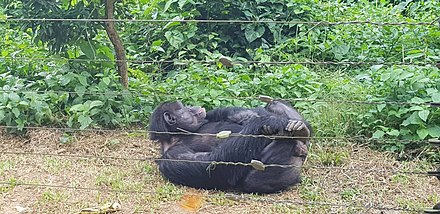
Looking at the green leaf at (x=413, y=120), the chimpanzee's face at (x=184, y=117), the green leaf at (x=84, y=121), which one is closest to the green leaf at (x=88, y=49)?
the green leaf at (x=84, y=121)

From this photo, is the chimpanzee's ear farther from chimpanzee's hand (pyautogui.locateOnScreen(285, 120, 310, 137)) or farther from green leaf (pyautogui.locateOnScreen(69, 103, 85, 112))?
chimpanzee's hand (pyautogui.locateOnScreen(285, 120, 310, 137))

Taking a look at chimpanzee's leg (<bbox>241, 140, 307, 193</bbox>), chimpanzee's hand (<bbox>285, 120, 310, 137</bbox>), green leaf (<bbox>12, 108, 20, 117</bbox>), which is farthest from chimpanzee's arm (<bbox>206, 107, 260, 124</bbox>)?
green leaf (<bbox>12, 108, 20, 117</bbox>)

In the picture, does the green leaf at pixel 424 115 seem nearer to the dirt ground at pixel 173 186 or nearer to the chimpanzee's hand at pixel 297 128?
the dirt ground at pixel 173 186

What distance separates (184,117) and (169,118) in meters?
0.11

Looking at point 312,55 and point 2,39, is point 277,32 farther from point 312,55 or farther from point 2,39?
point 2,39

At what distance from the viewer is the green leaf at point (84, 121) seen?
448 centimetres

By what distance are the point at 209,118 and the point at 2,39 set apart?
350 centimetres

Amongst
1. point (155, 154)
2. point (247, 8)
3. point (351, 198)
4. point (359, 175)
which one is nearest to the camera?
point (351, 198)

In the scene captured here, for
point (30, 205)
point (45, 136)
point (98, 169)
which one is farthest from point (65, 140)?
point (30, 205)

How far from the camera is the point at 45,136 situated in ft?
15.1

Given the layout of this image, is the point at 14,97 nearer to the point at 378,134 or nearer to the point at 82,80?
the point at 82,80

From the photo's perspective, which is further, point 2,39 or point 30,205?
point 2,39

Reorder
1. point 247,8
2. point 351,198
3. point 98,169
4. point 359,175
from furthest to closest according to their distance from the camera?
point 247,8 < point 98,169 < point 359,175 < point 351,198

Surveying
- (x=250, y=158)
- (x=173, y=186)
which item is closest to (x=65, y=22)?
A: (x=173, y=186)
